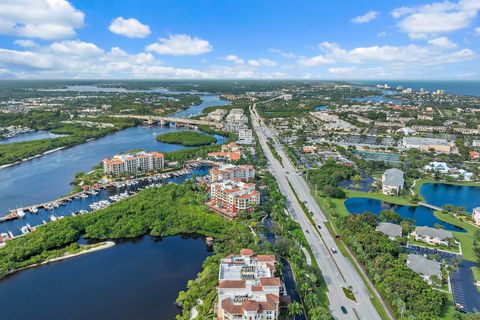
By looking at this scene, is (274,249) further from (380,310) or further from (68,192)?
(68,192)

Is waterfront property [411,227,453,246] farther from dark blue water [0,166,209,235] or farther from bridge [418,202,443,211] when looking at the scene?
dark blue water [0,166,209,235]

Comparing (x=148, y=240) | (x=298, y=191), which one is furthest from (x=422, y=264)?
(x=148, y=240)

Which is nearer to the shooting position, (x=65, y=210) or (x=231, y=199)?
(x=231, y=199)

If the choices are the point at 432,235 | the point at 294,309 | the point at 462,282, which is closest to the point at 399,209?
the point at 432,235

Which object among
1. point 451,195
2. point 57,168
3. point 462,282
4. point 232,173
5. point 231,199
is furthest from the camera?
point 57,168

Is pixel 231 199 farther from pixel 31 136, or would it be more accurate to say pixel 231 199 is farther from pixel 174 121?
pixel 174 121

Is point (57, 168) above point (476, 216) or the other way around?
above
